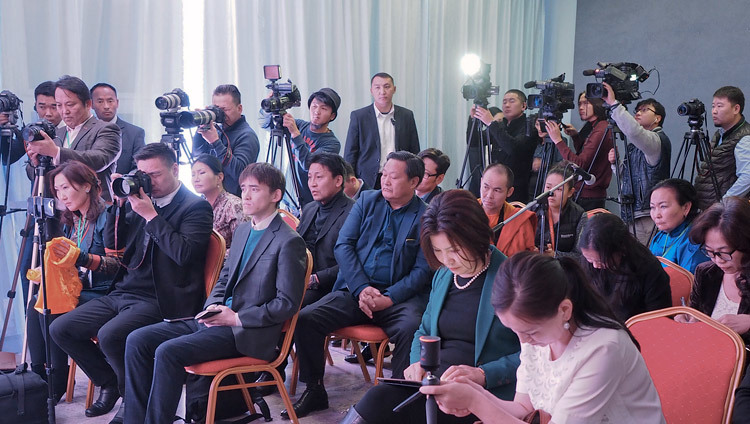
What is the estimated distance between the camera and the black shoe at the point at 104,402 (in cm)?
323

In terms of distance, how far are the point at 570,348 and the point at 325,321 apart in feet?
5.95

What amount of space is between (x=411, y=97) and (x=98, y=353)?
13.3 ft

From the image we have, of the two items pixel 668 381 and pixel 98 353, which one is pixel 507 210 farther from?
pixel 98 353

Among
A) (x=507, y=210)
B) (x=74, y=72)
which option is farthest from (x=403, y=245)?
(x=74, y=72)

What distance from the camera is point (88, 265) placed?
3170mm

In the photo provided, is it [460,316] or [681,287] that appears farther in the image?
[681,287]

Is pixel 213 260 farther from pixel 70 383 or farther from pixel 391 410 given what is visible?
pixel 391 410

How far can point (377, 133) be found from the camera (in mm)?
5297

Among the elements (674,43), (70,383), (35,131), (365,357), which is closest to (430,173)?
(365,357)

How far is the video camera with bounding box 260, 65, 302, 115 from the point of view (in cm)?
424

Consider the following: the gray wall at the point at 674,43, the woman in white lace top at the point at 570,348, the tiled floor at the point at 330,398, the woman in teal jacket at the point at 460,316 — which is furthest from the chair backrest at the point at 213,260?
the gray wall at the point at 674,43

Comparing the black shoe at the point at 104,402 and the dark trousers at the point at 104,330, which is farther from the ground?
the dark trousers at the point at 104,330

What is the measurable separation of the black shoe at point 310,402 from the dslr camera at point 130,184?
47.1 inches

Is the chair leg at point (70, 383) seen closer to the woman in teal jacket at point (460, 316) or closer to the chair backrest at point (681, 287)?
the woman in teal jacket at point (460, 316)
